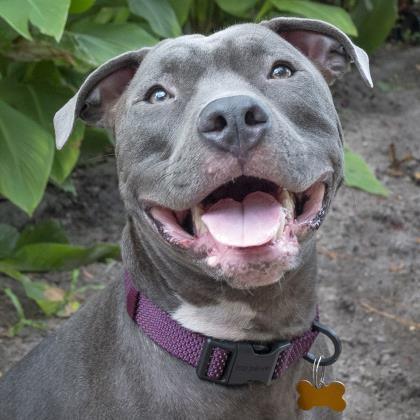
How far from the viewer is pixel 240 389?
9.32ft

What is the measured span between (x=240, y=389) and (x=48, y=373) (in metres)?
0.71

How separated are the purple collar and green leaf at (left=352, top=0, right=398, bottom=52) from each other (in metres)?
4.93

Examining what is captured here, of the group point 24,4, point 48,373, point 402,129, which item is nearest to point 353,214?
point 402,129

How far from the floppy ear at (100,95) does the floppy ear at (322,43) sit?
1.59 feet

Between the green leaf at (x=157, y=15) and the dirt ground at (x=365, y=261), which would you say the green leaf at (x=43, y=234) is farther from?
the green leaf at (x=157, y=15)

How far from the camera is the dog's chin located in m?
2.54

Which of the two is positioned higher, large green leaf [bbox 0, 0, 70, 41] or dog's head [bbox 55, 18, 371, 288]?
dog's head [bbox 55, 18, 371, 288]

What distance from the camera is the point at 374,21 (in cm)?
737

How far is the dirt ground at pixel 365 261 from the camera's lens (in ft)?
14.6

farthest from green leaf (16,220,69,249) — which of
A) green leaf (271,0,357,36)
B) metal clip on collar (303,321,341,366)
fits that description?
metal clip on collar (303,321,341,366)

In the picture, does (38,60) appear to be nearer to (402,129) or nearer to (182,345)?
(182,345)

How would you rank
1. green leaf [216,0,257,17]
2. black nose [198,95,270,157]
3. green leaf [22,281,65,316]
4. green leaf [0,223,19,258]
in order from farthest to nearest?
green leaf [216,0,257,17]
green leaf [0,223,19,258]
green leaf [22,281,65,316]
black nose [198,95,270,157]

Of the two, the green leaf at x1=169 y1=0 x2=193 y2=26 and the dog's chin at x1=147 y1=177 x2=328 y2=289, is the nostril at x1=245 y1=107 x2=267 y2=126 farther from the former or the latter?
the green leaf at x1=169 y1=0 x2=193 y2=26

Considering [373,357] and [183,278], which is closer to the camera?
[183,278]
